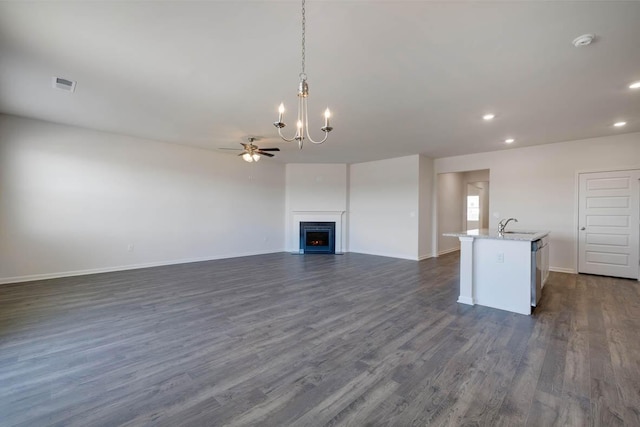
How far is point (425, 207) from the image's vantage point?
7336 millimetres

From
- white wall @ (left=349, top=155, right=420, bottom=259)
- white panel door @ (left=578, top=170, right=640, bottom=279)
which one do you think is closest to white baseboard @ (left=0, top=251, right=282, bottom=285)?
white wall @ (left=349, top=155, right=420, bottom=259)

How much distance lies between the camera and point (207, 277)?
5.12m

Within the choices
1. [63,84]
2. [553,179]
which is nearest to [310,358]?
[63,84]

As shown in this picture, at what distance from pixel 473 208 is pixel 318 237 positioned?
19.3 feet

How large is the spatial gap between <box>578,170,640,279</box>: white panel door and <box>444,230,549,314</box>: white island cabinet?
2.74 meters

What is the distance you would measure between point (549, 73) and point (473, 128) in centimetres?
193

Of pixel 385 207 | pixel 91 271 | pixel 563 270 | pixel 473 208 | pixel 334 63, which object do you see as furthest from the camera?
pixel 473 208

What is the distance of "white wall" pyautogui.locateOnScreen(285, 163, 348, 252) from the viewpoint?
8359mm

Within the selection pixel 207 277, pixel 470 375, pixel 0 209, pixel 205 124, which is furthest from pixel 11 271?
pixel 470 375

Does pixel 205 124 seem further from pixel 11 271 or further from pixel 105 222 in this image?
pixel 11 271

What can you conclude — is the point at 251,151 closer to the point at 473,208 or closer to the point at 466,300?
the point at 466,300

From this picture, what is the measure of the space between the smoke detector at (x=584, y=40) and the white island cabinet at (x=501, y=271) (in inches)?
81.6

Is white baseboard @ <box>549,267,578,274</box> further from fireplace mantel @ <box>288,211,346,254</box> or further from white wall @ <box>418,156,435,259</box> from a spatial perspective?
fireplace mantel @ <box>288,211,346,254</box>

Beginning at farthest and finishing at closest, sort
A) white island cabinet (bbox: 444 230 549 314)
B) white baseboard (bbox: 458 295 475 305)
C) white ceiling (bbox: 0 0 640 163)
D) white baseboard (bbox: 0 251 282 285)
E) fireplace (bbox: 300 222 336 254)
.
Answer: fireplace (bbox: 300 222 336 254)
white baseboard (bbox: 0 251 282 285)
white baseboard (bbox: 458 295 475 305)
white island cabinet (bbox: 444 230 549 314)
white ceiling (bbox: 0 0 640 163)
